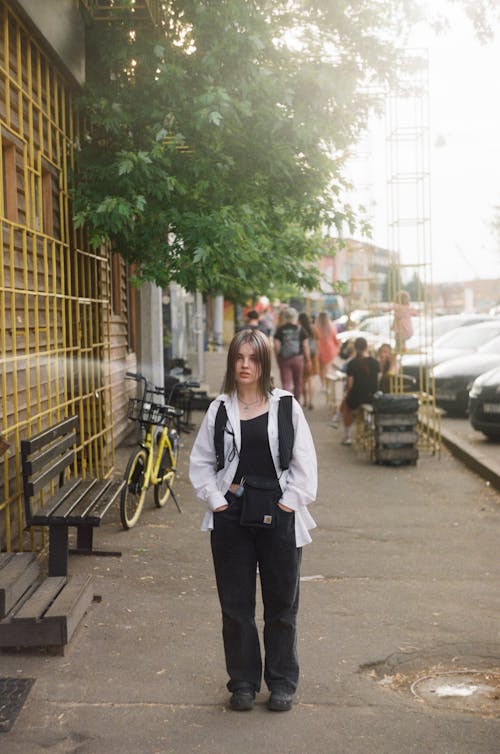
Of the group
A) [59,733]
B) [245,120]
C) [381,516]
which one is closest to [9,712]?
[59,733]

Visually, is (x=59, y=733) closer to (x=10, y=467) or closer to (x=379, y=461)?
(x=10, y=467)

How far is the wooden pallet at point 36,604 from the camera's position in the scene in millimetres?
5637

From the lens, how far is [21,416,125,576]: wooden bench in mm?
6703

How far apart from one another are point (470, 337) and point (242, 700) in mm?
19216

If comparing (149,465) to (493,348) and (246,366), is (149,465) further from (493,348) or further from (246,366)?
(493,348)

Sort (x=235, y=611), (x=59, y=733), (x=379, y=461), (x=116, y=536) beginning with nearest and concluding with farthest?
(x=59, y=733) → (x=235, y=611) → (x=116, y=536) → (x=379, y=461)

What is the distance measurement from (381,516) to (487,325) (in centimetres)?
1464

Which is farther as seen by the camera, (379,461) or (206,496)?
(379,461)

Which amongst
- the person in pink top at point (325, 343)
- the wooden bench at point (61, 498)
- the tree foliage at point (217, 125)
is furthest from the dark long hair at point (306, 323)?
the wooden bench at point (61, 498)

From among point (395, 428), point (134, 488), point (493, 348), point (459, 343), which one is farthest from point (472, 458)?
point (459, 343)

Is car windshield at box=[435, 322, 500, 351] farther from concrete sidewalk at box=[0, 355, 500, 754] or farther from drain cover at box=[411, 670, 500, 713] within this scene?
drain cover at box=[411, 670, 500, 713]

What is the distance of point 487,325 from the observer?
23.9 m

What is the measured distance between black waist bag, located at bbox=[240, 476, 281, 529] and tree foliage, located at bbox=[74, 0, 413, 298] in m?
4.84

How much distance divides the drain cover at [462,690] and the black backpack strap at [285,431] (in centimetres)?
139
